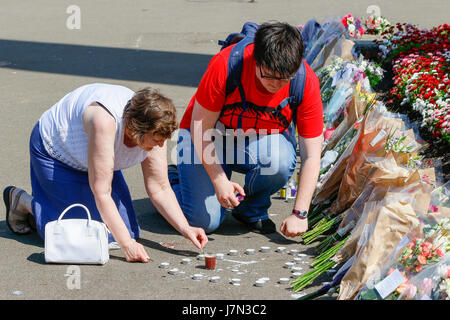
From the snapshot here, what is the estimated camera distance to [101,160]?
3.82m

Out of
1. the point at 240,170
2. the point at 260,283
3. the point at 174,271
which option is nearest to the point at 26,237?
the point at 174,271

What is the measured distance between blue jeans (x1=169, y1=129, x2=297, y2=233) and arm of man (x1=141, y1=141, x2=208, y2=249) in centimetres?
30

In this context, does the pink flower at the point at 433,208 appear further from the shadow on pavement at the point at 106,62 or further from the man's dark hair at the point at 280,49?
the shadow on pavement at the point at 106,62

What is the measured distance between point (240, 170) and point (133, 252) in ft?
3.25

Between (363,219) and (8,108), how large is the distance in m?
4.64

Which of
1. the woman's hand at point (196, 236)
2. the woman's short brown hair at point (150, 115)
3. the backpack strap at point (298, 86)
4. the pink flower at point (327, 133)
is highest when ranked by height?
the backpack strap at point (298, 86)

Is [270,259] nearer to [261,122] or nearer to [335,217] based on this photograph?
[335,217]

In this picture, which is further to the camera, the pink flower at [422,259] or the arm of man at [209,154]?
the arm of man at [209,154]

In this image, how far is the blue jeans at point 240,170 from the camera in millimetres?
4449

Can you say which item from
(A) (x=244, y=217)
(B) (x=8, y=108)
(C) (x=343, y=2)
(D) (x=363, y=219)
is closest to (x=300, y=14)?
(C) (x=343, y=2)

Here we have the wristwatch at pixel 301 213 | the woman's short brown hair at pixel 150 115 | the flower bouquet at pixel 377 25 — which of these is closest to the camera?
the woman's short brown hair at pixel 150 115

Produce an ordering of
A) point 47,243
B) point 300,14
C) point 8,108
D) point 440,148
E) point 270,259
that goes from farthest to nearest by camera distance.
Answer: point 300,14, point 8,108, point 440,148, point 270,259, point 47,243

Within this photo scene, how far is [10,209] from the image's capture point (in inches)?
174

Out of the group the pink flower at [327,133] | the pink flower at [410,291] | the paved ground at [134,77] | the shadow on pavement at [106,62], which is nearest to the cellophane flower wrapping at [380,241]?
the pink flower at [410,291]
